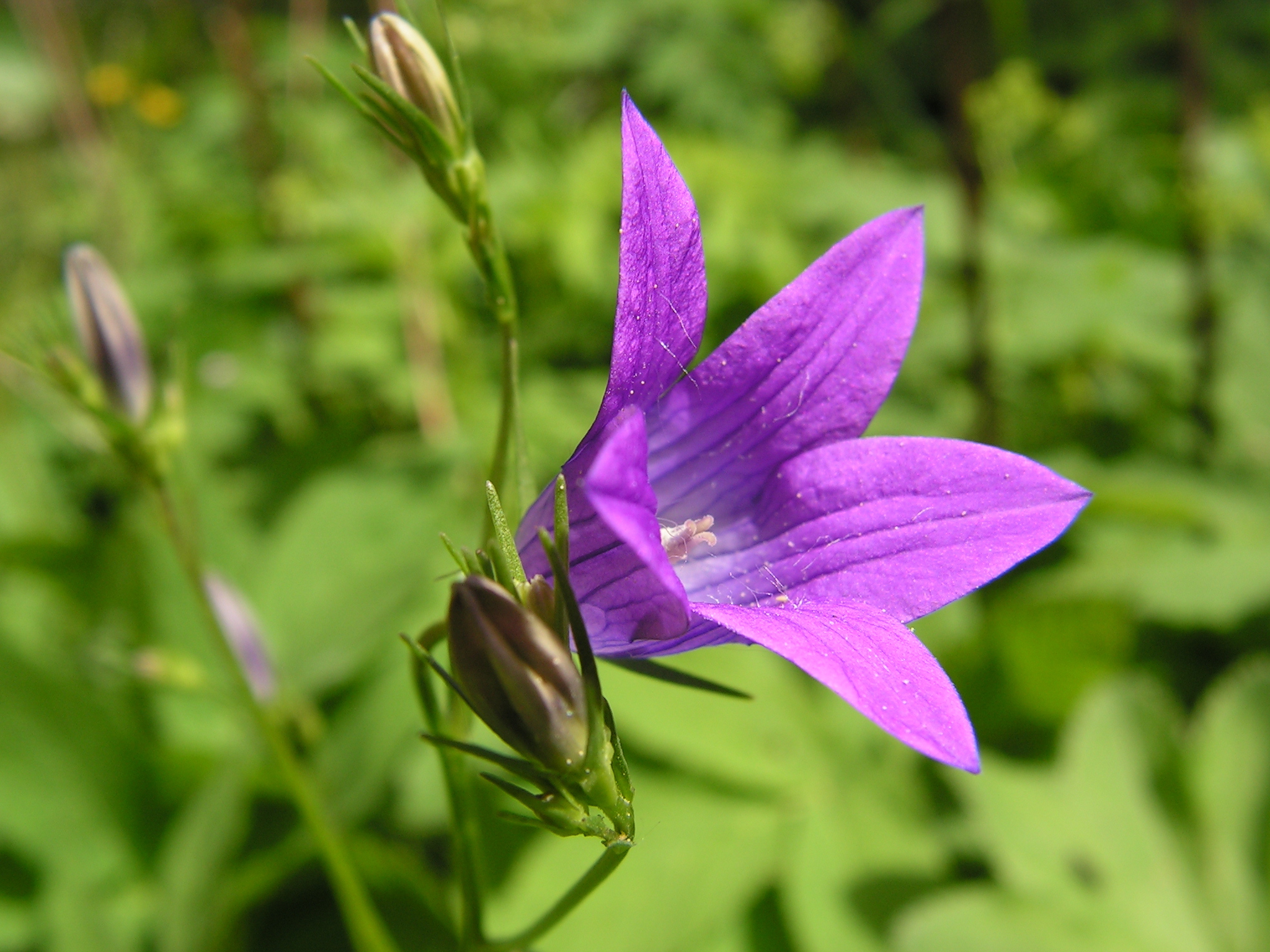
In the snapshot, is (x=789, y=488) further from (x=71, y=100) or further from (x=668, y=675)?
(x=71, y=100)

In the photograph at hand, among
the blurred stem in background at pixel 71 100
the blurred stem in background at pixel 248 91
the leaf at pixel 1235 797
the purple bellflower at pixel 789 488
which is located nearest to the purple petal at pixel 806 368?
the purple bellflower at pixel 789 488

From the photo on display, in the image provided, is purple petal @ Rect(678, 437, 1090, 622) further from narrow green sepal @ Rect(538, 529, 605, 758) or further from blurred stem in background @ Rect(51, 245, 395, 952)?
blurred stem in background @ Rect(51, 245, 395, 952)

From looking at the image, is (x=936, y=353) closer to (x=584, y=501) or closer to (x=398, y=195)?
(x=398, y=195)

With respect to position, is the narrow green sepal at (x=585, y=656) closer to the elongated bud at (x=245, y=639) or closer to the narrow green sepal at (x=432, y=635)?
the narrow green sepal at (x=432, y=635)

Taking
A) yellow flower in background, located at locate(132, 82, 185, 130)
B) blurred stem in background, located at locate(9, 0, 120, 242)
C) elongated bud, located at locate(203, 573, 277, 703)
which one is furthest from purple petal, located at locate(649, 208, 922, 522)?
yellow flower in background, located at locate(132, 82, 185, 130)

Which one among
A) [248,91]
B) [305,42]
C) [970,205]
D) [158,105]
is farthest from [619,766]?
[158,105]
